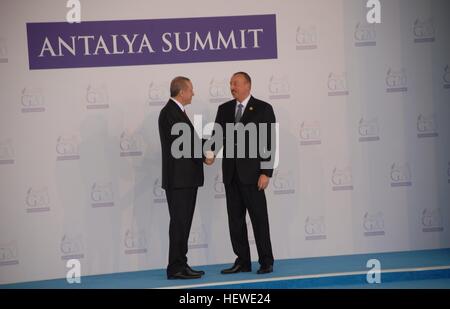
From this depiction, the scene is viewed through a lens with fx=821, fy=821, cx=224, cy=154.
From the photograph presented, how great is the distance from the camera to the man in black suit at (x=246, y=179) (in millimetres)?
7191

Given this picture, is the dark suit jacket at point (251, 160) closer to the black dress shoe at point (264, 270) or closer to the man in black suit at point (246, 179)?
the man in black suit at point (246, 179)

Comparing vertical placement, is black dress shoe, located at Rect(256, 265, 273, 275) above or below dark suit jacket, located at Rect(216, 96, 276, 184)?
below

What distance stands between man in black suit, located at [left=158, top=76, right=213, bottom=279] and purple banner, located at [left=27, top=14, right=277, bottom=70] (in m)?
0.91

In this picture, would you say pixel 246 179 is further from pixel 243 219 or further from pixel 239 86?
pixel 239 86

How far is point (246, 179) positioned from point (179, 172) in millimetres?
595

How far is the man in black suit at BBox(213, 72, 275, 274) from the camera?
7.19m

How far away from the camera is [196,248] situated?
802cm

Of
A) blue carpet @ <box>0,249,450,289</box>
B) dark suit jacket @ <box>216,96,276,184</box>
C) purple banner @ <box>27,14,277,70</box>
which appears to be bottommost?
blue carpet @ <box>0,249,450,289</box>

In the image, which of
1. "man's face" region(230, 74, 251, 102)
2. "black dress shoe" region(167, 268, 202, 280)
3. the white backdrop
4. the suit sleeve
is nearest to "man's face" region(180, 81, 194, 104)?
"man's face" region(230, 74, 251, 102)

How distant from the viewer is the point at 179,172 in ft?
23.2

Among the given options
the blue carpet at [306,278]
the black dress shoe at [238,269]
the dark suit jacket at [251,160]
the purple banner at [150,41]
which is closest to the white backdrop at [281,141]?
the purple banner at [150,41]

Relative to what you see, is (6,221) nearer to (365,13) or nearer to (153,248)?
(153,248)

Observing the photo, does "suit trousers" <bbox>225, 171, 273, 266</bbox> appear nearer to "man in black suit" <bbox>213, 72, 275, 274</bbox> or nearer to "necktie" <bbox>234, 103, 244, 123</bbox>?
"man in black suit" <bbox>213, 72, 275, 274</bbox>

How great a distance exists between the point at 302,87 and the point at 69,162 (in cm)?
238
